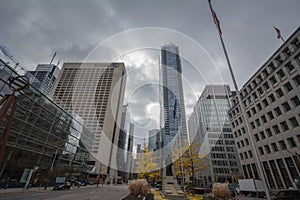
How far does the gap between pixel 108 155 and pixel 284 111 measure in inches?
3179

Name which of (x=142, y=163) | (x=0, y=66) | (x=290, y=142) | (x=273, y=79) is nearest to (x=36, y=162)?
(x=0, y=66)

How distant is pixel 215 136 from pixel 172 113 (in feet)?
148

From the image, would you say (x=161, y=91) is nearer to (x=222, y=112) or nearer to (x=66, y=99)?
(x=222, y=112)

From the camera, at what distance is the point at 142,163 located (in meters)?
42.0

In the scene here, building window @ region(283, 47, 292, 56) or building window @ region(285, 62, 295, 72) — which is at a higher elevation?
building window @ region(283, 47, 292, 56)

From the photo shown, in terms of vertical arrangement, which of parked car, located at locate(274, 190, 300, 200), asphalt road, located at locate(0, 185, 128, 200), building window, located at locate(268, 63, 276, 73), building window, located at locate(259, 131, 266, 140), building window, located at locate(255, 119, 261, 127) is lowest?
asphalt road, located at locate(0, 185, 128, 200)

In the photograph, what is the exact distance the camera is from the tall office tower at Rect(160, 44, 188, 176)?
123 ft

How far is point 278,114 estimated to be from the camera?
33.8 metres

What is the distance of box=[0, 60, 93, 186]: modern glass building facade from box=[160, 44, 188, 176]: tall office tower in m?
26.8

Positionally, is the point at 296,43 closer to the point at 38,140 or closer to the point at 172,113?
the point at 172,113

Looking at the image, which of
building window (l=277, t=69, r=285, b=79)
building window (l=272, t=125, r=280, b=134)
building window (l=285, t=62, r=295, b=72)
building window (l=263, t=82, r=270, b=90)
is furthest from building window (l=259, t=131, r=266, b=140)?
building window (l=285, t=62, r=295, b=72)

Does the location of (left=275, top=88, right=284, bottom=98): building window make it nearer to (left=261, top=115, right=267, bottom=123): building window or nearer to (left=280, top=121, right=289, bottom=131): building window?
(left=280, top=121, right=289, bottom=131): building window

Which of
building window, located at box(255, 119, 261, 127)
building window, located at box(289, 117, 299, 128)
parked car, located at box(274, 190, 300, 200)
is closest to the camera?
parked car, located at box(274, 190, 300, 200)

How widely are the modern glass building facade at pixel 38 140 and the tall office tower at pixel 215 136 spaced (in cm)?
5660
